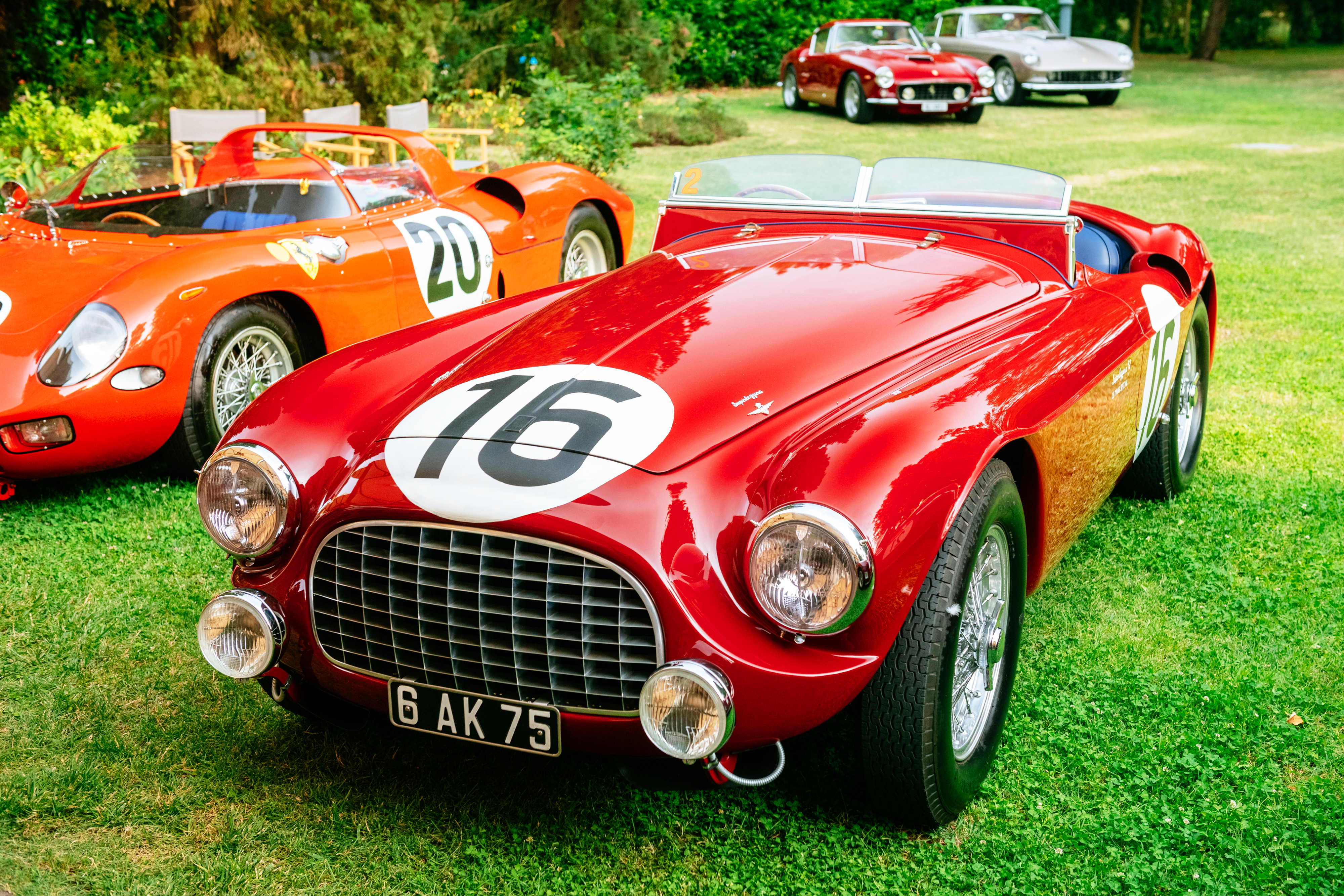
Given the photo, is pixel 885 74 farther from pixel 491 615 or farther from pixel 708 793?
pixel 491 615

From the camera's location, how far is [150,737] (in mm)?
3076

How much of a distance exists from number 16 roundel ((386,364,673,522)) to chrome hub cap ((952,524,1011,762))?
84 cm

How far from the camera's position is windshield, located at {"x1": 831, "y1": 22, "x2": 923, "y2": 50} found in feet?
58.9

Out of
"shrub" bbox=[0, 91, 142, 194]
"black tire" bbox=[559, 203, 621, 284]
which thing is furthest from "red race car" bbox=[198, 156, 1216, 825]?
"shrub" bbox=[0, 91, 142, 194]

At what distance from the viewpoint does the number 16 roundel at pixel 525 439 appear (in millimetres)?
2447

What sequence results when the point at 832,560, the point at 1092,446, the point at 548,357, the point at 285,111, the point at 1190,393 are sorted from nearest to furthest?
the point at 832,560 → the point at 548,357 → the point at 1092,446 → the point at 1190,393 → the point at 285,111

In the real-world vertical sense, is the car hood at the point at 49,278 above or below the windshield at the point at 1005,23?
below

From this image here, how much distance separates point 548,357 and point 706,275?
0.78 metres

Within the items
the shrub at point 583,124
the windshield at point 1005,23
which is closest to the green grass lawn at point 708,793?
the shrub at point 583,124

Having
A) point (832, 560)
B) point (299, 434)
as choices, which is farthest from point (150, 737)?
point (832, 560)

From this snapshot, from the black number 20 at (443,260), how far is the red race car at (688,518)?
87.7 inches

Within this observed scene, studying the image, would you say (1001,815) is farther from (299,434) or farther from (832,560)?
(299,434)

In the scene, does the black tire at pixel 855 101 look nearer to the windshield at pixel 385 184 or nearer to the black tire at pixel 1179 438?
the windshield at pixel 385 184

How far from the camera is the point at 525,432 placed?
2621mm
